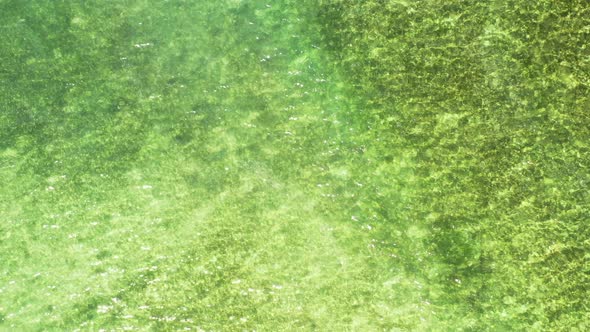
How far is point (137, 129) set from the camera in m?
1.79

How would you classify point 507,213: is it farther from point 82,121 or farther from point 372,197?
point 82,121

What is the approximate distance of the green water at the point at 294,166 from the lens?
164cm

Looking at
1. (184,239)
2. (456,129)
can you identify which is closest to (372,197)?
(456,129)

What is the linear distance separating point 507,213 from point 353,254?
1.71 feet

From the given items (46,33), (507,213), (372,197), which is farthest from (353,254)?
(46,33)

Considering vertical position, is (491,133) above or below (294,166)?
above

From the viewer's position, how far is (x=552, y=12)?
171 centimetres

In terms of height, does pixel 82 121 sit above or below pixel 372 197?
above

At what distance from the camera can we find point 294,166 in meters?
1.74

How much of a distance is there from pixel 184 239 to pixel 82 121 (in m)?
0.56

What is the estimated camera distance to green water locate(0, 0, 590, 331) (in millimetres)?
1645

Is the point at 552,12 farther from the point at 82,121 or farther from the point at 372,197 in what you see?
the point at 82,121

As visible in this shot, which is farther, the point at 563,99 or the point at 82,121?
the point at 82,121

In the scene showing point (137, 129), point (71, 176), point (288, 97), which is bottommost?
point (71, 176)
